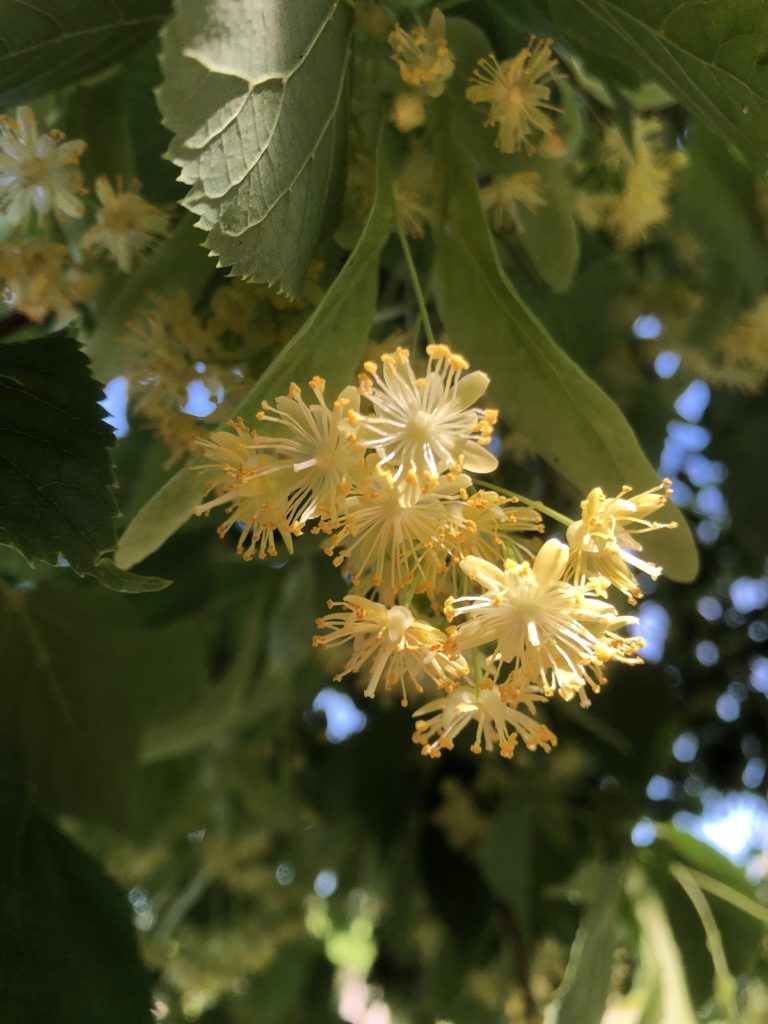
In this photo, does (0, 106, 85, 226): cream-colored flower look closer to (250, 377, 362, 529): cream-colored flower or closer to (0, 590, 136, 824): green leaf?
(250, 377, 362, 529): cream-colored flower

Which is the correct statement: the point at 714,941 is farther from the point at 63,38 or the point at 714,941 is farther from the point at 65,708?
the point at 63,38

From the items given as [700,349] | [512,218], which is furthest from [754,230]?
[512,218]

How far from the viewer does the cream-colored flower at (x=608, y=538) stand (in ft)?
1.49

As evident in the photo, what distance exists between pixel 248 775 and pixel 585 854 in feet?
1.32

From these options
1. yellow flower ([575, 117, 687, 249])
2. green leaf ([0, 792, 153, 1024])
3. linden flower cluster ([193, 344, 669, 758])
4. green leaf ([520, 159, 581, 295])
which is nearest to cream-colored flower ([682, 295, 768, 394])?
yellow flower ([575, 117, 687, 249])

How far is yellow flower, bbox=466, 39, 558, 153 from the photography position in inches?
21.5

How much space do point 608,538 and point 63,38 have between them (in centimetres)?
37

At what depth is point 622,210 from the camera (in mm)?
843

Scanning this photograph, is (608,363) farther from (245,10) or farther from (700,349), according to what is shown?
(245,10)

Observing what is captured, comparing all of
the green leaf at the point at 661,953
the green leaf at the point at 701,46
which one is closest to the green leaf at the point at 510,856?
the green leaf at the point at 661,953

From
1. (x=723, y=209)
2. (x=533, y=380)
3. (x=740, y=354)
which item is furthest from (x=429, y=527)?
(x=740, y=354)

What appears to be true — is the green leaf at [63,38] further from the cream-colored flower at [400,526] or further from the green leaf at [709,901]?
the green leaf at [709,901]

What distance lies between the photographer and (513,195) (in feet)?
1.99

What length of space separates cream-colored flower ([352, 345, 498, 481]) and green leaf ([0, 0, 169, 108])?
0.82 feet
